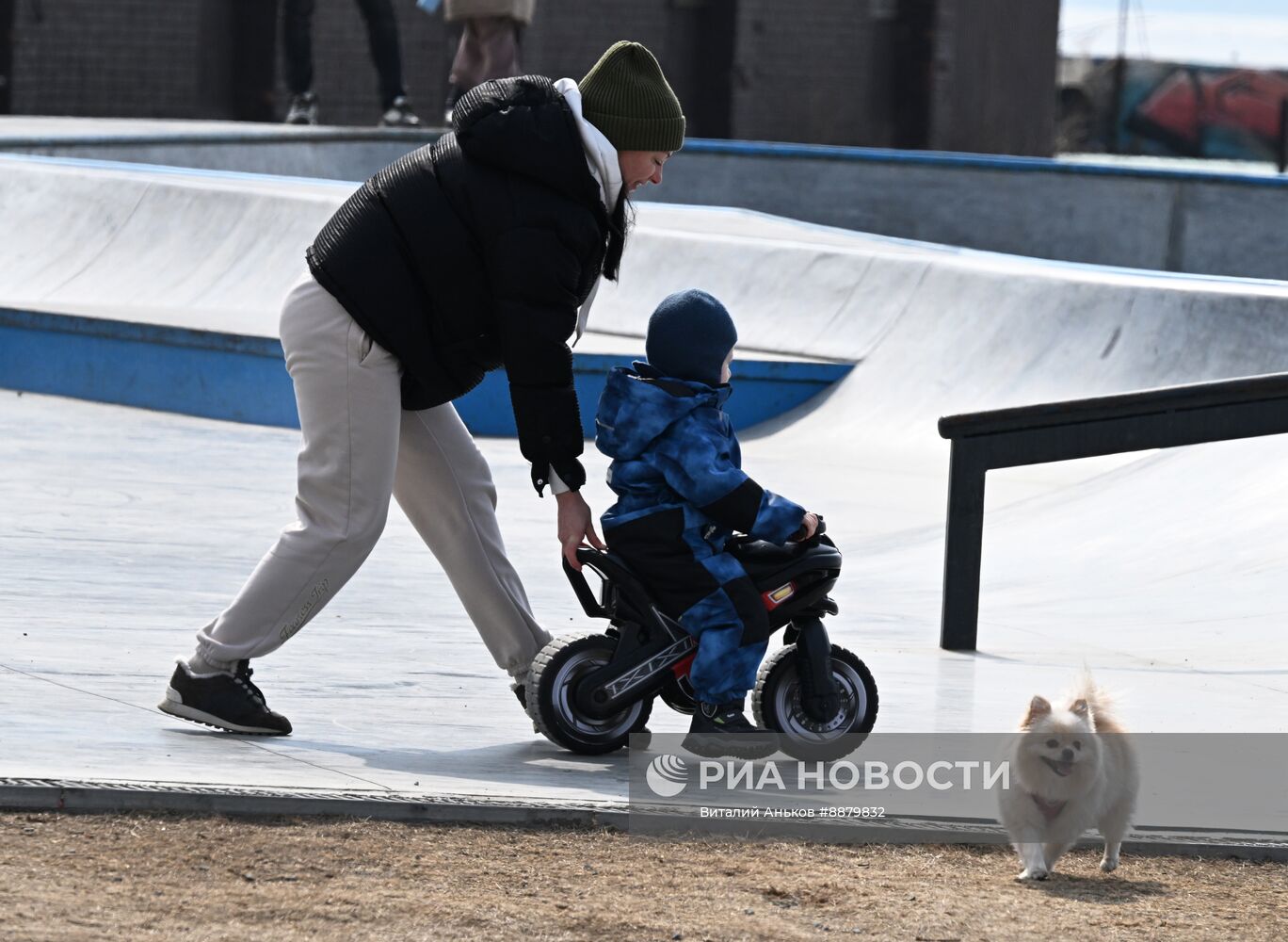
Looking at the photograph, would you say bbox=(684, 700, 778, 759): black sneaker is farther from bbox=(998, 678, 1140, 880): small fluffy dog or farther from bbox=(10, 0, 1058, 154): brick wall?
bbox=(10, 0, 1058, 154): brick wall

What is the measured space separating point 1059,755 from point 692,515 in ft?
3.29

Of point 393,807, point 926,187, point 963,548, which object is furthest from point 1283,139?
point 393,807

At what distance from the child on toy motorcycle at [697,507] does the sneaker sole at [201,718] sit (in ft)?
3.13

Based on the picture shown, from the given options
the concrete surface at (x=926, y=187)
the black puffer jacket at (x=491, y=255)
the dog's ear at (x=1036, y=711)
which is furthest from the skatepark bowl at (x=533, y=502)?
the concrete surface at (x=926, y=187)

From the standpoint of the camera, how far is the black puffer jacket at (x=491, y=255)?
4.09 m

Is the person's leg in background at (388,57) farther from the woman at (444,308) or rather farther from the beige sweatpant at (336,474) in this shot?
the woman at (444,308)

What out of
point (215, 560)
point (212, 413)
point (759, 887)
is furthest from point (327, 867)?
point (212, 413)

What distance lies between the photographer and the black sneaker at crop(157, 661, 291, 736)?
14.5 feet

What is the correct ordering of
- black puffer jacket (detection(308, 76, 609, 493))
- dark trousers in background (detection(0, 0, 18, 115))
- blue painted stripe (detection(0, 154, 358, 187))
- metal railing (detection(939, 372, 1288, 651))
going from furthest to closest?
dark trousers in background (detection(0, 0, 18, 115))
blue painted stripe (detection(0, 154, 358, 187))
metal railing (detection(939, 372, 1288, 651))
black puffer jacket (detection(308, 76, 609, 493))

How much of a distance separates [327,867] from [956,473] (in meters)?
3.08

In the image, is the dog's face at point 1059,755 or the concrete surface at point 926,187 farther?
the concrete surface at point 926,187

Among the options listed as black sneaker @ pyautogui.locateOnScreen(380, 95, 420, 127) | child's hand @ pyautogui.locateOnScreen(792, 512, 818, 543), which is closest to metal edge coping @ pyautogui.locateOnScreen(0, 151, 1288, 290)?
black sneaker @ pyautogui.locateOnScreen(380, 95, 420, 127)

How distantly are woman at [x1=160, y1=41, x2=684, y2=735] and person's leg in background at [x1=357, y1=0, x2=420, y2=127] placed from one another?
596 inches

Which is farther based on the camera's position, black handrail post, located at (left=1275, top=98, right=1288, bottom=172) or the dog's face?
black handrail post, located at (left=1275, top=98, right=1288, bottom=172)
